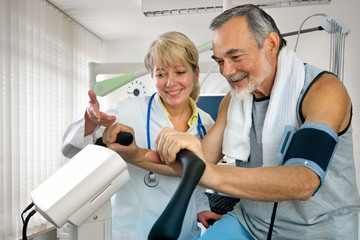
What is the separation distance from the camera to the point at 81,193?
1.65ft

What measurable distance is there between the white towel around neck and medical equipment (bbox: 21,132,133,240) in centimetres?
45

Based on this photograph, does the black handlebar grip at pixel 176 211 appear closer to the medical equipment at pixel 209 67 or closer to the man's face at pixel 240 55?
the man's face at pixel 240 55

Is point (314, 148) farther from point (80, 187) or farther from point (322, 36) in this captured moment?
point (322, 36)

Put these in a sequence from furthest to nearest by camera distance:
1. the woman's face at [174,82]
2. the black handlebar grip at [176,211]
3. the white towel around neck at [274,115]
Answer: the woman's face at [174,82] < the white towel around neck at [274,115] < the black handlebar grip at [176,211]

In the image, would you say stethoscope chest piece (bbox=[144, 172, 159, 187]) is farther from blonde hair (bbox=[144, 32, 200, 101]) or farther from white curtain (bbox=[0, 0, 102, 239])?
white curtain (bbox=[0, 0, 102, 239])

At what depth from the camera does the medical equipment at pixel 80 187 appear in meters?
0.49

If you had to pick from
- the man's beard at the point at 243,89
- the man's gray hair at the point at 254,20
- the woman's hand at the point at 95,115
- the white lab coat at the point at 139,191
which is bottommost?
the white lab coat at the point at 139,191

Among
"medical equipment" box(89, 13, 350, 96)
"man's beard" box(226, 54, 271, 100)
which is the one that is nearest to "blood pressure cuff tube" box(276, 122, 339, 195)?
Answer: "man's beard" box(226, 54, 271, 100)

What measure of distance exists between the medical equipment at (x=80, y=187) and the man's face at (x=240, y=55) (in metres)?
0.52

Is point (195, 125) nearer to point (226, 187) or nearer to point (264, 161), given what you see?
point (264, 161)

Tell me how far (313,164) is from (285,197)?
0.30ft

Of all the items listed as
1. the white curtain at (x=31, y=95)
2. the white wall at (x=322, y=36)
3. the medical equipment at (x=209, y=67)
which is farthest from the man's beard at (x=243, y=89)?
the white wall at (x=322, y=36)

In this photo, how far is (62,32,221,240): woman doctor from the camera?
115cm

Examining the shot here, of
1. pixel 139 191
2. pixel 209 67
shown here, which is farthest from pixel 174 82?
pixel 209 67
